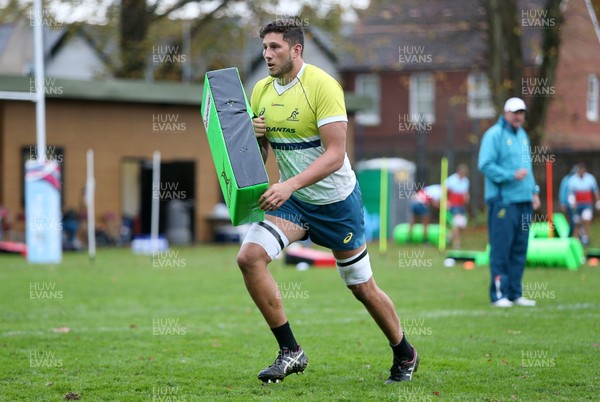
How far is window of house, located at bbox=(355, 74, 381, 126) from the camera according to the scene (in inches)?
1759

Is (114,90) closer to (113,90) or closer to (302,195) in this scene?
(113,90)

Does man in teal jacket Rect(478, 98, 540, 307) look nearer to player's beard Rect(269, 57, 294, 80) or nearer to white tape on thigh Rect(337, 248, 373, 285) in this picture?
white tape on thigh Rect(337, 248, 373, 285)

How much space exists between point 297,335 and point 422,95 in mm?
35573

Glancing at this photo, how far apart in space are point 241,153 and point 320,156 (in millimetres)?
539

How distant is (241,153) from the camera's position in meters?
6.12

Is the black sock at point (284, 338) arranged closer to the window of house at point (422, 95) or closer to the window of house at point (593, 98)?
the window of house at point (593, 98)

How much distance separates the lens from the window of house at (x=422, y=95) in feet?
143

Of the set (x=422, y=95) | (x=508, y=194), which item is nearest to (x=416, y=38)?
(x=422, y=95)

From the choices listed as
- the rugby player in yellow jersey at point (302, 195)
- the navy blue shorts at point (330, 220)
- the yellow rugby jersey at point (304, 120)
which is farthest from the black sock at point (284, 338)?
the yellow rugby jersey at point (304, 120)

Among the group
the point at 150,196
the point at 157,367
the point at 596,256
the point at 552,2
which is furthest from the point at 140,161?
the point at 157,367

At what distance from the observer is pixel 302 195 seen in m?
6.54

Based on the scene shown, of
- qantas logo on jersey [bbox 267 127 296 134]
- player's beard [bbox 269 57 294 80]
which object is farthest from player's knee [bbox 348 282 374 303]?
player's beard [bbox 269 57 294 80]

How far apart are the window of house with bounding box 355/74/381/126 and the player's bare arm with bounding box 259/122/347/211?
38.5 meters

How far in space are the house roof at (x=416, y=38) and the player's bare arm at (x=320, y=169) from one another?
27786mm
